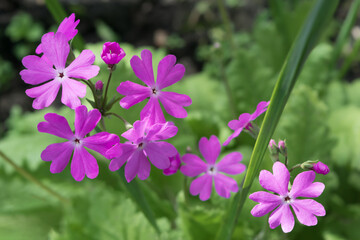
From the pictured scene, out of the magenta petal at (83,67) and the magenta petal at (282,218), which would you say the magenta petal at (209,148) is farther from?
the magenta petal at (83,67)

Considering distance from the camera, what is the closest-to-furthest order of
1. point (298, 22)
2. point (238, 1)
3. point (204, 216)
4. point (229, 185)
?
point (229, 185), point (204, 216), point (298, 22), point (238, 1)

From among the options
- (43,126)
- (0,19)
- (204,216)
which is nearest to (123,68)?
(204,216)

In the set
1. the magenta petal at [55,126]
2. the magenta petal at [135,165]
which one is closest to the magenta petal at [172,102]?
the magenta petal at [135,165]

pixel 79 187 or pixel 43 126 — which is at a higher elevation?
pixel 79 187

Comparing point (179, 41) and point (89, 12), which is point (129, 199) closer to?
point (179, 41)

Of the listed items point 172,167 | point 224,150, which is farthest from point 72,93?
point 224,150

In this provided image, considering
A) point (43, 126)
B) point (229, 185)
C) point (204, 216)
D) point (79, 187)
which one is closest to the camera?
point (43, 126)

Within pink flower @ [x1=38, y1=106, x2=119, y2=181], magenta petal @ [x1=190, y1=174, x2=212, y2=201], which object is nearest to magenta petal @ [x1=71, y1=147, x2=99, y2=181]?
pink flower @ [x1=38, y1=106, x2=119, y2=181]

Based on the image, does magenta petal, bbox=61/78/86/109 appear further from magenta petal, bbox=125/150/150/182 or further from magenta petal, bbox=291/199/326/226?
magenta petal, bbox=291/199/326/226
